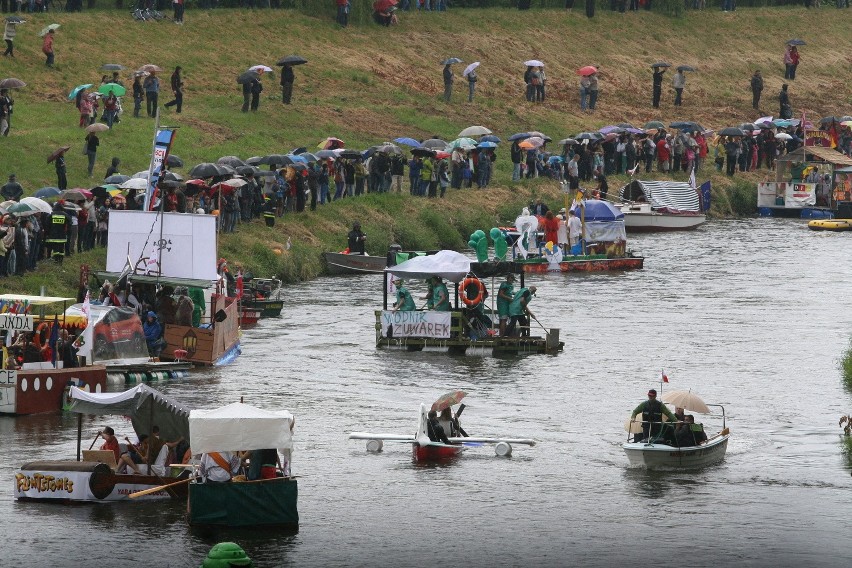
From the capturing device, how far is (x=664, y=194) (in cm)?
8194

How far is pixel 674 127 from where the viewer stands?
9000cm

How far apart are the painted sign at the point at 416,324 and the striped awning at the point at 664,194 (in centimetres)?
3200

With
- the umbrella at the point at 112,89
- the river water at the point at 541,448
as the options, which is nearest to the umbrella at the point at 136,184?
the river water at the point at 541,448

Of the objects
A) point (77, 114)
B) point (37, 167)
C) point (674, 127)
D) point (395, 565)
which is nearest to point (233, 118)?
point (77, 114)

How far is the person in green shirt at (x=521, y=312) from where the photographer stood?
50.4m

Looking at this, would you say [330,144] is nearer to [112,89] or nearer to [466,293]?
[112,89]

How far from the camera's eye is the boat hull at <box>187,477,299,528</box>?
32.2 meters

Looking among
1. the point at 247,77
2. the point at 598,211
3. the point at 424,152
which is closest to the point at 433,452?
the point at 598,211

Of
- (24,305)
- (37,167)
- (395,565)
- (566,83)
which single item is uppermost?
(566,83)

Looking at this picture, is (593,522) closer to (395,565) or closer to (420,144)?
(395,565)

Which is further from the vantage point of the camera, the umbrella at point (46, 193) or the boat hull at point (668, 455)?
the umbrella at point (46, 193)

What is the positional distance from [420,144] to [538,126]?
16506 millimetres

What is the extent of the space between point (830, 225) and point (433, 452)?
48.5m

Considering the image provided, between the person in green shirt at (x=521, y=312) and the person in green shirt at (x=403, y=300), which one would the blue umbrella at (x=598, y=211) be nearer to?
the person in green shirt at (x=521, y=312)
